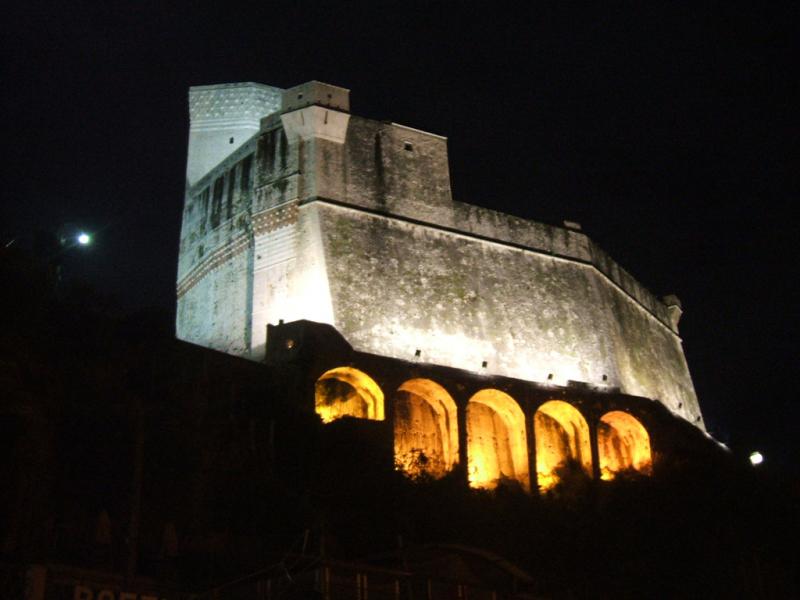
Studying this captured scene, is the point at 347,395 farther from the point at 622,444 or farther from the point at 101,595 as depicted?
the point at 101,595

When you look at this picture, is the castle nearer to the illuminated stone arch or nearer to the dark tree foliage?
the illuminated stone arch

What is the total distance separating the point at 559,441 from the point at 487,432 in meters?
1.95

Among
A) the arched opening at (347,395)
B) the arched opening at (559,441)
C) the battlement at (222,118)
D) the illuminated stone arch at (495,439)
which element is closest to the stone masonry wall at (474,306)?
the illuminated stone arch at (495,439)

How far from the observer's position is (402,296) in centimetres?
2417

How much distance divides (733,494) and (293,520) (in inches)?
430

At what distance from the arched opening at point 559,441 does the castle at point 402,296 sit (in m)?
0.05

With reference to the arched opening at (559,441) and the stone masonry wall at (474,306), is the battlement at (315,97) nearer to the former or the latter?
the stone masonry wall at (474,306)

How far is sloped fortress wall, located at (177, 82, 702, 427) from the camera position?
23578 millimetres

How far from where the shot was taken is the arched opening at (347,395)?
20328 mm

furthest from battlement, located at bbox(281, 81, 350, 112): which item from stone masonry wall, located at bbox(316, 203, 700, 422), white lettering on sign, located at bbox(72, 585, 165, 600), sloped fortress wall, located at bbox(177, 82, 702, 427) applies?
white lettering on sign, located at bbox(72, 585, 165, 600)

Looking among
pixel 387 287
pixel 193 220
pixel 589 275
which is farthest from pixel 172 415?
pixel 589 275

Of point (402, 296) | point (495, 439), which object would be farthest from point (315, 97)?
point (495, 439)

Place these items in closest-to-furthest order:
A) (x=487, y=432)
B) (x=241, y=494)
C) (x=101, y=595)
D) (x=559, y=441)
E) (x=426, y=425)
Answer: (x=101, y=595)
(x=241, y=494)
(x=426, y=425)
(x=487, y=432)
(x=559, y=441)

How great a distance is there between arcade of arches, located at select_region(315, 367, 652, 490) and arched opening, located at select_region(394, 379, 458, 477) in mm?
22
